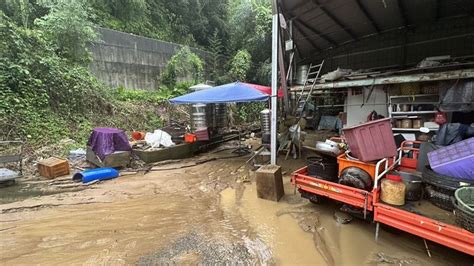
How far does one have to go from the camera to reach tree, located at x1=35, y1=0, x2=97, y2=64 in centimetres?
929

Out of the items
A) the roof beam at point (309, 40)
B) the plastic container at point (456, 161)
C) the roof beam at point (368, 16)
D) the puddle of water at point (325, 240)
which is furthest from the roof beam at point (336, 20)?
the puddle of water at point (325, 240)

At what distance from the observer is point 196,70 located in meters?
15.2

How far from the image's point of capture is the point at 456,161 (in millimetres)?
3332

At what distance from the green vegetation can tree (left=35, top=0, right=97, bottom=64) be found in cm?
3

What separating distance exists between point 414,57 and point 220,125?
825 centimetres

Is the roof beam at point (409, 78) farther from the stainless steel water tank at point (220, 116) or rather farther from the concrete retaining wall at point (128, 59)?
the concrete retaining wall at point (128, 59)

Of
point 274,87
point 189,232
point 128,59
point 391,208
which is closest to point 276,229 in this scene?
point 189,232

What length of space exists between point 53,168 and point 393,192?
24.5ft

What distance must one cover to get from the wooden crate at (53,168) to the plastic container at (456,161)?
26.1 feet

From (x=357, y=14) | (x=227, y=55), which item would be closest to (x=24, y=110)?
(x=357, y=14)

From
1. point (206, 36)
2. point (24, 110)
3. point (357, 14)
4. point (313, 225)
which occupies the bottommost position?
point (313, 225)

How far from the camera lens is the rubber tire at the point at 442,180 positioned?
3199 millimetres

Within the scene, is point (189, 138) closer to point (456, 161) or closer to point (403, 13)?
point (456, 161)

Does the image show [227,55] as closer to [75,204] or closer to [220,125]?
[220,125]
